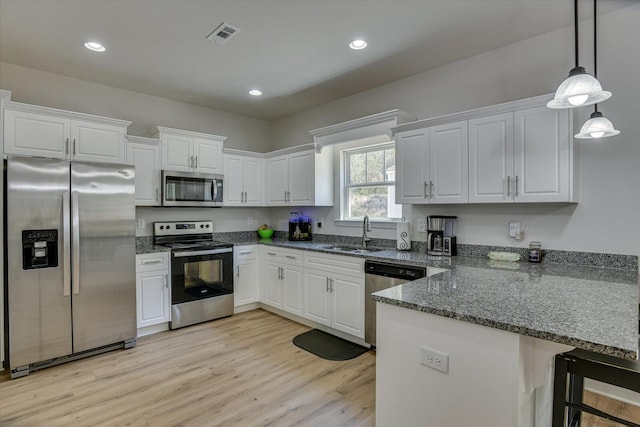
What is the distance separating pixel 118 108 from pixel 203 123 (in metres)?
1.07

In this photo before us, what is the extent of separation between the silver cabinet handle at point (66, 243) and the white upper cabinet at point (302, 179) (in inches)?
97.1

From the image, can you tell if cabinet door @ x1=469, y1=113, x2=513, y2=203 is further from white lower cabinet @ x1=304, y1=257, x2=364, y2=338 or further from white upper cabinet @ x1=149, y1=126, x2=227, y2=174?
white upper cabinet @ x1=149, y1=126, x2=227, y2=174

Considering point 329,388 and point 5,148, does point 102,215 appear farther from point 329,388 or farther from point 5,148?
point 329,388

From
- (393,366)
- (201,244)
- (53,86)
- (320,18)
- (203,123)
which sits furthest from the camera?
(203,123)

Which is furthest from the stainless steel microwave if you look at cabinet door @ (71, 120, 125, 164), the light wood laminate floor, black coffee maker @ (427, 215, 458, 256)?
black coffee maker @ (427, 215, 458, 256)

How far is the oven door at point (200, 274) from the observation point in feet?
12.5

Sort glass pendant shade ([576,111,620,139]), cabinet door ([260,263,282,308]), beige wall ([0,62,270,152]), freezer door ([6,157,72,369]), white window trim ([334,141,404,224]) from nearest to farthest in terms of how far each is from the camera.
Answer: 1. glass pendant shade ([576,111,620,139])
2. freezer door ([6,157,72,369])
3. beige wall ([0,62,270,152])
4. white window trim ([334,141,404,224])
5. cabinet door ([260,263,282,308])

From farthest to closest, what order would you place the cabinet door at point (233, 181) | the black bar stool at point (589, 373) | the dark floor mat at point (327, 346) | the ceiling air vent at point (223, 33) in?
the cabinet door at point (233, 181) < the dark floor mat at point (327, 346) < the ceiling air vent at point (223, 33) < the black bar stool at point (589, 373)

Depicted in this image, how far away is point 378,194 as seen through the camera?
13.6 ft

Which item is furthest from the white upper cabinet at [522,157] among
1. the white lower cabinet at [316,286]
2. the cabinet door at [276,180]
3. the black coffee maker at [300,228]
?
the cabinet door at [276,180]

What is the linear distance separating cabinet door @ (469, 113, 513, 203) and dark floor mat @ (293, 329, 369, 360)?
1.78 meters

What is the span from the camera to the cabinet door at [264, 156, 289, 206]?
4773mm

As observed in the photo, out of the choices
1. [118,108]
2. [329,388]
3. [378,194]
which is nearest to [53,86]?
[118,108]

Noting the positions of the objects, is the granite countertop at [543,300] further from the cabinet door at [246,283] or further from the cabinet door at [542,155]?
the cabinet door at [246,283]
